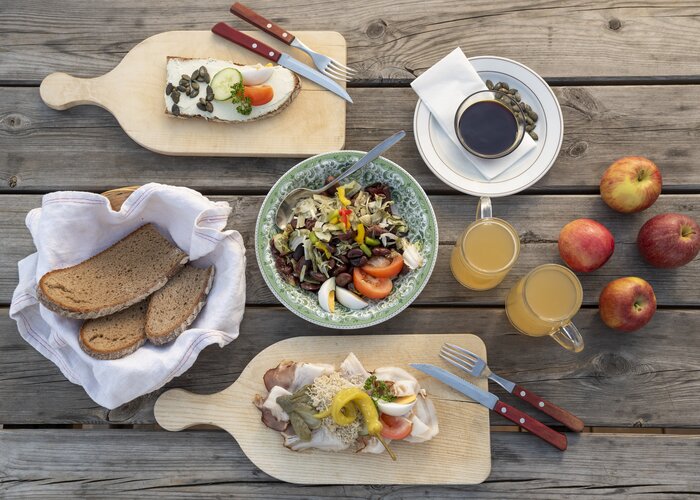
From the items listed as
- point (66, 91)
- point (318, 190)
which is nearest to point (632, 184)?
point (318, 190)

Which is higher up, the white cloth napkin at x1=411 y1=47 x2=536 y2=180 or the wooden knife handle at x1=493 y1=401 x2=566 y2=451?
the white cloth napkin at x1=411 y1=47 x2=536 y2=180

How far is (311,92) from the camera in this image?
1739mm

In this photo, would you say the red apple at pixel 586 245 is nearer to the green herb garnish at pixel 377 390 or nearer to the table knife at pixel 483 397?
the table knife at pixel 483 397

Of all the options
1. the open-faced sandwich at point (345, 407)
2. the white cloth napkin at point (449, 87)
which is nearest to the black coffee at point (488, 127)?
the white cloth napkin at point (449, 87)

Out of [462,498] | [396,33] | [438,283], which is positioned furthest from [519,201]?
[462,498]

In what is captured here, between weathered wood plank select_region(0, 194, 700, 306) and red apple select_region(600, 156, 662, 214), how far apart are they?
0.07 meters

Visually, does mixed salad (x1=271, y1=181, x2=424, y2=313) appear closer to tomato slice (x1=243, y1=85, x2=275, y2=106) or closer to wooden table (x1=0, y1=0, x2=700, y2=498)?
wooden table (x1=0, y1=0, x2=700, y2=498)

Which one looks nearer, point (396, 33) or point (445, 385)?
point (445, 385)

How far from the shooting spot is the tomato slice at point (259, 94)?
1672 millimetres

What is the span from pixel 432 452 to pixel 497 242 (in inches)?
24.3

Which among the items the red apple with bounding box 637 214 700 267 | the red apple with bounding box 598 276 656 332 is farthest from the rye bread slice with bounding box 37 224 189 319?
the red apple with bounding box 637 214 700 267

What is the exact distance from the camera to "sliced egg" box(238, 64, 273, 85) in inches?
66.1

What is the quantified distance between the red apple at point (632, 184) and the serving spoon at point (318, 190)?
24.7 inches

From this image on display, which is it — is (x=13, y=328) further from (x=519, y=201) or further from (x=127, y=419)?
(x=519, y=201)
